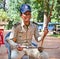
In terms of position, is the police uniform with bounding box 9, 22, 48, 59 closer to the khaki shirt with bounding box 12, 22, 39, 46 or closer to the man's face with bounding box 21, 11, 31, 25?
the khaki shirt with bounding box 12, 22, 39, 46

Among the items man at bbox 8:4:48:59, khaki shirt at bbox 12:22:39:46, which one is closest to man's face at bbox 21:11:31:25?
man at bbox 8:4:48:59

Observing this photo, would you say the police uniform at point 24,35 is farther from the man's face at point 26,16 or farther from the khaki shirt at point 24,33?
the man's face at point 26,16

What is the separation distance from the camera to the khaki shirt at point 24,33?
3600 mm

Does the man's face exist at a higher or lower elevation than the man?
higher

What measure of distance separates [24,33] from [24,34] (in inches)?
0.5

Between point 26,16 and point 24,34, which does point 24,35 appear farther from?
point 26,16

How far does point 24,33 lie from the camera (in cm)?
364

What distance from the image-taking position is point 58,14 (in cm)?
2656

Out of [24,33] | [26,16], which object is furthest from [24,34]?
[26,16]

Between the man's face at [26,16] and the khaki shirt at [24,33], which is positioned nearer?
the man's face at [26,16]

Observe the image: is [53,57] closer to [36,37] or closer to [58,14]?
[36,37]

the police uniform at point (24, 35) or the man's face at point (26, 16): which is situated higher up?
the man's face at point (26, 16)

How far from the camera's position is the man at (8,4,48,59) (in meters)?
3.45

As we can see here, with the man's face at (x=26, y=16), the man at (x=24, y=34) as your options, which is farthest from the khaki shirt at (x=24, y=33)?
the man's face at (x=26, y=16)
